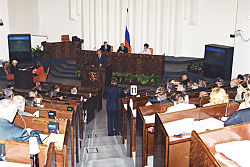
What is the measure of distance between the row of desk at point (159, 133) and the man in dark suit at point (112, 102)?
720 millimetres

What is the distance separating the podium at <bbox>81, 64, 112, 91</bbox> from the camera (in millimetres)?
10797

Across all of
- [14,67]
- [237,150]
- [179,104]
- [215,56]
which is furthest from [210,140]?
[14,67]

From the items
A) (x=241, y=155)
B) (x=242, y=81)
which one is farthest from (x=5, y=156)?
(x=242, y=81)

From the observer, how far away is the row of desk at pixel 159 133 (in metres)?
3.72

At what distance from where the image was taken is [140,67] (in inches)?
467

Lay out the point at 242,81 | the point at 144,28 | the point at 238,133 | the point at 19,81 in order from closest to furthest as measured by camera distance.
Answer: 1. the point at 238,133
2. the point at 242,81
3. the point at 19,81
4. the point at 144,28

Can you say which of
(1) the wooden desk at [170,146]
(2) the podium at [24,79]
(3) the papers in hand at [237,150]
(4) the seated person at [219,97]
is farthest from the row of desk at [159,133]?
(2) the podium at [24,79]

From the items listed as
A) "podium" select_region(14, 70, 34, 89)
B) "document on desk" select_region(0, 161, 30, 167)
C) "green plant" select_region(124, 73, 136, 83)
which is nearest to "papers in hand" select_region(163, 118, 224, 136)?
"document on desk" select_region(0, 161, 30, 167)

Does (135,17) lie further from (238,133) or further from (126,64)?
(238,133)

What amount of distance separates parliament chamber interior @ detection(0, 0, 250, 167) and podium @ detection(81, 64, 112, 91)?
0.03 meters

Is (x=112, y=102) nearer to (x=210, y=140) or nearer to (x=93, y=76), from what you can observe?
(x=93, y=76)

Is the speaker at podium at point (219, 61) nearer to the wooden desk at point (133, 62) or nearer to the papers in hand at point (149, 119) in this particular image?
the wooden desk at point (133, 62)

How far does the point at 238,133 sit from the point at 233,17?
1122 cm

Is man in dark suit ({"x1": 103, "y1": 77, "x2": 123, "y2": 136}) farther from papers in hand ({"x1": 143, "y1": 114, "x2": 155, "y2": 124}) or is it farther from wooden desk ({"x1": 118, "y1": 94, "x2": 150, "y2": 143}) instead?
papers in hand ({"x1": 143, "y1": 114, "x2": 155, "y2": 124})
